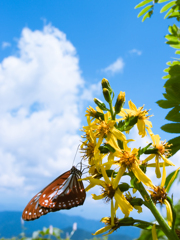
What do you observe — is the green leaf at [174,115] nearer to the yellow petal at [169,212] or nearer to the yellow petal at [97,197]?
the yellow petal at [169,212]

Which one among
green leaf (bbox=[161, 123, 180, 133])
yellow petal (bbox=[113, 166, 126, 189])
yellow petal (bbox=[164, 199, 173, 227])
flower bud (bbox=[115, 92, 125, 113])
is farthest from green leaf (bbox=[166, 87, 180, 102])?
yellow petal (bbox=[164, 199, 173, 227])

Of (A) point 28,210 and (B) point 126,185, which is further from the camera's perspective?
(A) point 28,210

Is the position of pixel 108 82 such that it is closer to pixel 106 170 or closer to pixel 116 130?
pixel 116 130

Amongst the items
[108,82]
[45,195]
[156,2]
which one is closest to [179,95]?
[108,82]

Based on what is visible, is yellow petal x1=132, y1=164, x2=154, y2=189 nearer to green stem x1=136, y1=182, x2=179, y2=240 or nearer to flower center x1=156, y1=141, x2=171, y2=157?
green stem x1=136, y1=182, x2=179, y2=240

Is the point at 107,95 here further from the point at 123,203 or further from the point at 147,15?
the point at 147,15

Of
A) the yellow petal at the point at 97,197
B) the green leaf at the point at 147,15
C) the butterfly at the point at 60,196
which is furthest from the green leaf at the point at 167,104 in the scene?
the green leaf at the point at 147,15
